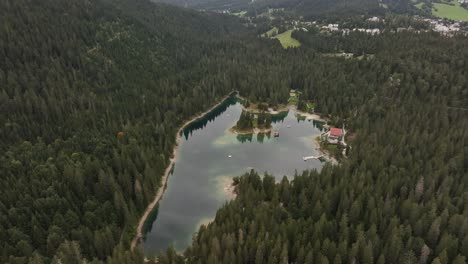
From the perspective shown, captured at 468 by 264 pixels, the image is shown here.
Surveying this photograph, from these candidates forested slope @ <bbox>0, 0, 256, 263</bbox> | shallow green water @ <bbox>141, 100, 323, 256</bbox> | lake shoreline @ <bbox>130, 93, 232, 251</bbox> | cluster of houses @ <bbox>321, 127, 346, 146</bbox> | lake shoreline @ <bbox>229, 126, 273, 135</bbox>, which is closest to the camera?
forested slope @ <bbox>0, 0, 256, 263</bbox>

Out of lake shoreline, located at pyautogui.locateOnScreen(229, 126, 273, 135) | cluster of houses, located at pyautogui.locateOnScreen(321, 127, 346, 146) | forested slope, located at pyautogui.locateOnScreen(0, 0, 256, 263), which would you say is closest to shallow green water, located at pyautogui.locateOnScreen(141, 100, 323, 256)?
lake shoreline, located at pyautogui.locateOnScreen(229, 126, 273, 135)

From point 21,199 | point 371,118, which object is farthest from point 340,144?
point 21,199

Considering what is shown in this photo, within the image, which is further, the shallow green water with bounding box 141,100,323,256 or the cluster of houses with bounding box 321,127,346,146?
the cluster of houses with bounding box 321,127,346,146

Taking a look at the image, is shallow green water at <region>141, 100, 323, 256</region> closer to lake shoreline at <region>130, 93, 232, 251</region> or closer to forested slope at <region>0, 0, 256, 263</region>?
lake shoreline at <region>130, 93, 232, 251</region>

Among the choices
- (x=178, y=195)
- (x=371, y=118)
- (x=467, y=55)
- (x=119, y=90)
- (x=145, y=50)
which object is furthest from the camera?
(x=145, y=50)

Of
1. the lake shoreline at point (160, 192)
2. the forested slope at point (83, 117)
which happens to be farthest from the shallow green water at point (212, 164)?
the forested slope at point (83, 117)

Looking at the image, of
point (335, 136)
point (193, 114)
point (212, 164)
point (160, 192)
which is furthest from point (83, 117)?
point (335, 136)

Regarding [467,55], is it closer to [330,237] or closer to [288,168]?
[288,168]
